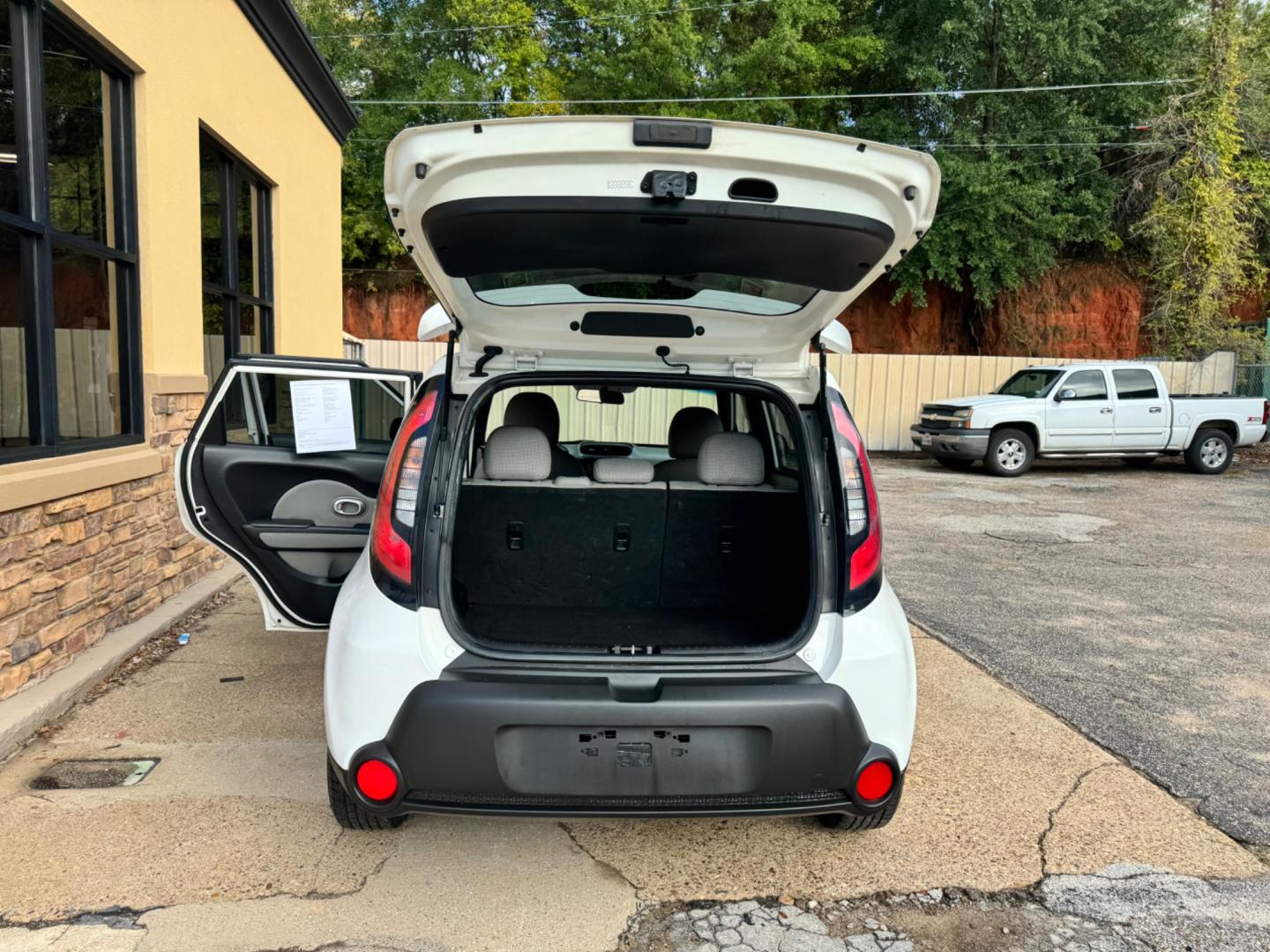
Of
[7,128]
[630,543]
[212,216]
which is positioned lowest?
[630,543]

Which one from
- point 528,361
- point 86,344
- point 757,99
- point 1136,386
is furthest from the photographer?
point 757,99

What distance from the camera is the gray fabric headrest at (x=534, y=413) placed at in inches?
158

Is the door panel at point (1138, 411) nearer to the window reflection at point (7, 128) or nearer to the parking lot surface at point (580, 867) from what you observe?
the parking lot surface at point (580, 867)

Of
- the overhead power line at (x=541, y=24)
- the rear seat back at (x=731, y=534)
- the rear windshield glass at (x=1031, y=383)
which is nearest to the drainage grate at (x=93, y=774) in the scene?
the rear seat back at (x=731, y=534)

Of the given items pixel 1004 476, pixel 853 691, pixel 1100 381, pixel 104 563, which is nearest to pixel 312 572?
pixel 104 563

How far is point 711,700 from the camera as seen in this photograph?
2338 mm

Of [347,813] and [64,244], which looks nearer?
[347,813]

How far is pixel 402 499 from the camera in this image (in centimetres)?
259

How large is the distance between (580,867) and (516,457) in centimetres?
139

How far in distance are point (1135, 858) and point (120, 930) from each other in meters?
2.99

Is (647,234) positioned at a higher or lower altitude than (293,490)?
higher

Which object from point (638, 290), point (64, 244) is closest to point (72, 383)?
point (64, 244)

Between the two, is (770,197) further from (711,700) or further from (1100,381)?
(1100,381)

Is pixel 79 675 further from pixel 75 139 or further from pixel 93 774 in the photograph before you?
pixel 75 139
